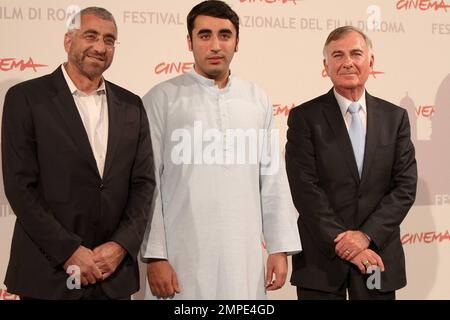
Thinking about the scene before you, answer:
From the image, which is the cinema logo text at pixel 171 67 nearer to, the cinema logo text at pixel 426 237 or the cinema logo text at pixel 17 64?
the cinema logo text at pixel 17 64

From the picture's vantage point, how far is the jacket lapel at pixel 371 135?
117 inches

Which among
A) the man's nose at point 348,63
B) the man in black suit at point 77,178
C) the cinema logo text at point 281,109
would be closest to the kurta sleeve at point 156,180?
the man in black suit at point 77,178

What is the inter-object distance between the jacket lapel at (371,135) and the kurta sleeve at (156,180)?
91cm

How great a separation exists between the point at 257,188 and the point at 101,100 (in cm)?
76

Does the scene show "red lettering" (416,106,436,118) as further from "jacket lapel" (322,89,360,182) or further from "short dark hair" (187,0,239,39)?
"short dark hair" (187,0,239,39)

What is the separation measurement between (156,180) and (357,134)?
96cm

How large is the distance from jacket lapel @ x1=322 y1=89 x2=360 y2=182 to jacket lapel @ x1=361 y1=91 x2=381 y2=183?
49mm

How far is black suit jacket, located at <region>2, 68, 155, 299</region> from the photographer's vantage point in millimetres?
2430

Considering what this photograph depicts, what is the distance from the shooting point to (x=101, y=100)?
2646 mm

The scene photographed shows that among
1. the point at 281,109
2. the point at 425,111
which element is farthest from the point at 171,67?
the point at 425,111

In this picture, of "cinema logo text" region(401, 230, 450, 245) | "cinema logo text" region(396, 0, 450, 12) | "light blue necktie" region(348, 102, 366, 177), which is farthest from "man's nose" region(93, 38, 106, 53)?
"cinema logo text" region(401, 230, 450, 245)

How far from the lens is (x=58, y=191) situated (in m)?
2.48

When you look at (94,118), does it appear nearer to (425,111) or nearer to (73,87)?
(73,87)
